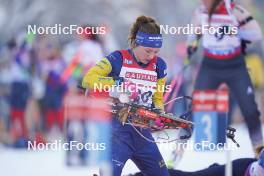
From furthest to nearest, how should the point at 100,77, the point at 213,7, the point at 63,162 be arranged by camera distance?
the point at 63,162
the point at 213,7
the point at 100,77

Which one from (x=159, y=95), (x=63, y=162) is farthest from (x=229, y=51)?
(x=159, y=95)

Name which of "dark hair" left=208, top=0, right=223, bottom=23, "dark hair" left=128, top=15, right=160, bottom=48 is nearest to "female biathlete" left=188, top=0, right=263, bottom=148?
"dark hair" left=208, top=0, right=223, bottom=23

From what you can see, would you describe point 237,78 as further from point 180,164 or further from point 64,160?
point 64,160

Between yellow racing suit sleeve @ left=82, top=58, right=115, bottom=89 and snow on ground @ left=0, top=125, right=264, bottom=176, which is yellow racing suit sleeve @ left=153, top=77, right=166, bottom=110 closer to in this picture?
yellow racing suit sleeve @ left=82, top=58, right=115, bottom=89

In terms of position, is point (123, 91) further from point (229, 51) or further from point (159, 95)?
point (229, 51)

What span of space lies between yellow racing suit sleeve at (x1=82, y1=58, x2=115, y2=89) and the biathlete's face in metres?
0.20

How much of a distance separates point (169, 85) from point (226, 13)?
2.51 feet

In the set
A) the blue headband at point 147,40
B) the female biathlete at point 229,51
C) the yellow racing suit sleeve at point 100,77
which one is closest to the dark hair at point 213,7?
the female biathlete at point 229,51

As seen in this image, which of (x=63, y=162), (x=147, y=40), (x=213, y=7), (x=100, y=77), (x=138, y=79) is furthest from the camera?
(x=63, y=162)

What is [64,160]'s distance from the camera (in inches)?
303

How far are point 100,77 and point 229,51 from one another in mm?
2056

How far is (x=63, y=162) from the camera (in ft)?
25.3

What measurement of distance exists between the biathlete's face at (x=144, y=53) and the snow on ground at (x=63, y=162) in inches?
58.7

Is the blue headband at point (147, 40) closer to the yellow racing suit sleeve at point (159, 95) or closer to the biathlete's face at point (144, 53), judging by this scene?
the biathlete's face at point (144, 53)
